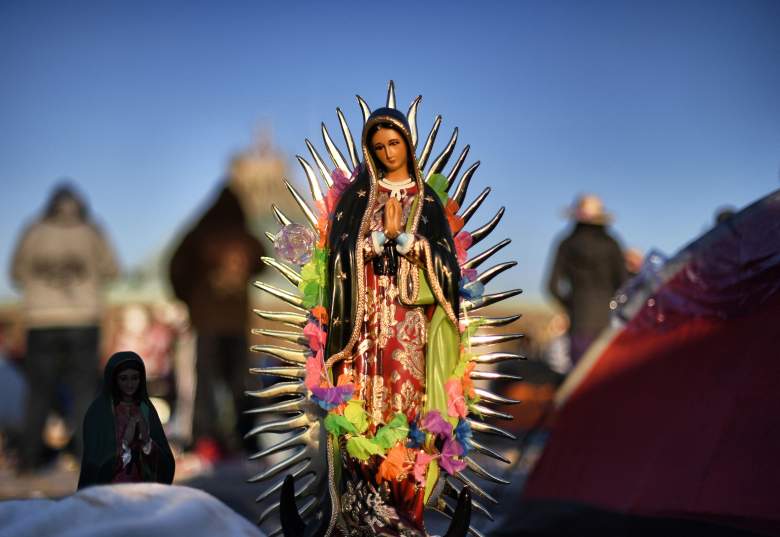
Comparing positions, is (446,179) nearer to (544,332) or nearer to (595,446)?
(595,446)

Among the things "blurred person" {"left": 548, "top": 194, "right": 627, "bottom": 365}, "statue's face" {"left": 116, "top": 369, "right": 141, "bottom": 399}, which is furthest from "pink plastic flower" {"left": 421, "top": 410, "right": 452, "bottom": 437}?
"blurred person" {"left": 548, "top": 194, "right": 627, "bottom": 365}

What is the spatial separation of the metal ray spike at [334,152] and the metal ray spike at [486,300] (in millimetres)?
1130

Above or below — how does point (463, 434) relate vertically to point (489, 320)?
below

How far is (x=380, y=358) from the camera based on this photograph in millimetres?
5688

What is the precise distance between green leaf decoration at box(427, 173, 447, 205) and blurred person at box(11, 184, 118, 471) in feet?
21.0

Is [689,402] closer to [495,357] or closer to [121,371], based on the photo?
[495,357]

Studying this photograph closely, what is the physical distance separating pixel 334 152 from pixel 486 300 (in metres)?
1.33

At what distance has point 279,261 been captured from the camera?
6.17 meters

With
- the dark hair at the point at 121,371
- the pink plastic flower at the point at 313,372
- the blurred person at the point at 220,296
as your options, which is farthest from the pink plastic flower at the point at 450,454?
the blurred person at the point at 220,296

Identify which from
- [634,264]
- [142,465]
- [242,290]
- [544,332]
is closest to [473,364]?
[142,465]

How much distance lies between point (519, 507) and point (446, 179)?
10.6 feet

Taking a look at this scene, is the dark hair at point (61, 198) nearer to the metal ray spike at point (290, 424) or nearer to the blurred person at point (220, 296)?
the blurred person at point (220, 296)

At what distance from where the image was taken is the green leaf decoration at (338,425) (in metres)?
5.56

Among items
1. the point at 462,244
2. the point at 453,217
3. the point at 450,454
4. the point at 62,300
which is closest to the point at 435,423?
the point at 450,454
